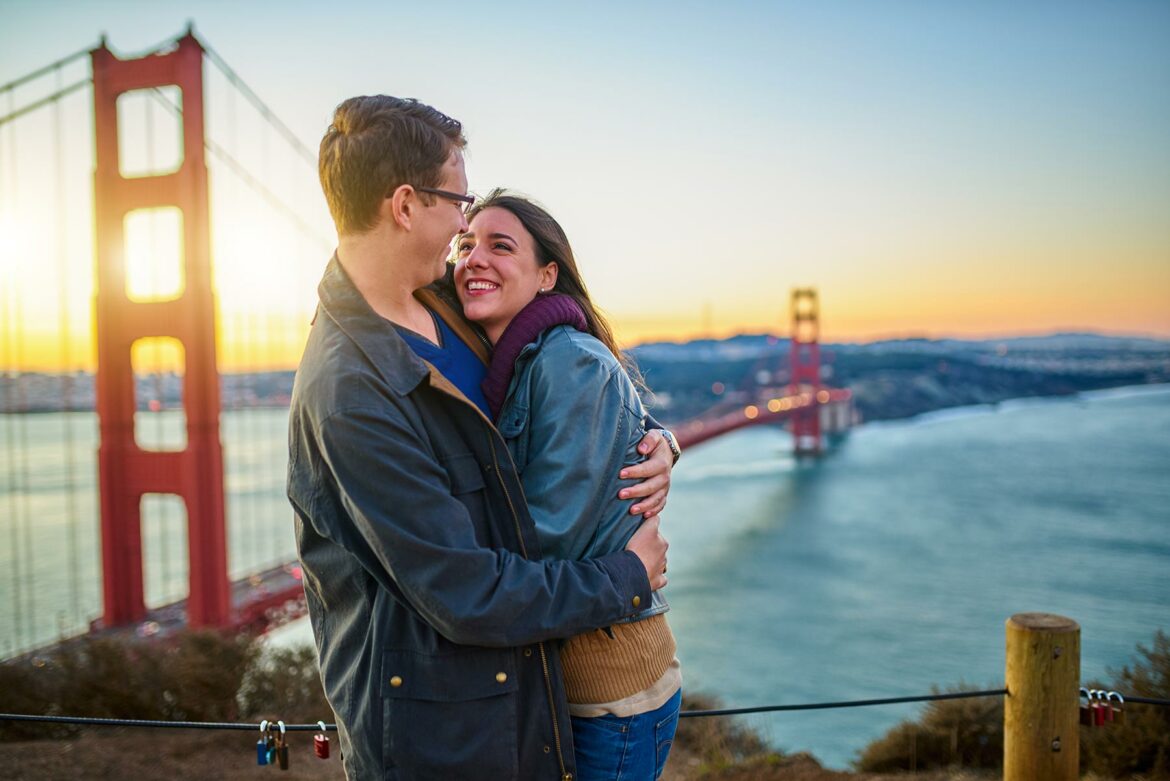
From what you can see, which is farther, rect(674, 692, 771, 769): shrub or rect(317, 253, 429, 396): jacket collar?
rect(674, 692, 771, 769): shrub

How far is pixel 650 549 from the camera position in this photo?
3.54 ft

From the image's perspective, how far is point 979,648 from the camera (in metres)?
17.0

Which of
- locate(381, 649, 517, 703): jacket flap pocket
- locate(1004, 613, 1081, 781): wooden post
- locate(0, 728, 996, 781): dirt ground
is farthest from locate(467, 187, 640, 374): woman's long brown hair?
locate(0, 728, 996, 781): dirt ground

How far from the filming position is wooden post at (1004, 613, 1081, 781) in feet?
6.06

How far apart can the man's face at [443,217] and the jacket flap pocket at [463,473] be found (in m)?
0.25

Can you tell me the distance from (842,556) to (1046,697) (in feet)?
84.9

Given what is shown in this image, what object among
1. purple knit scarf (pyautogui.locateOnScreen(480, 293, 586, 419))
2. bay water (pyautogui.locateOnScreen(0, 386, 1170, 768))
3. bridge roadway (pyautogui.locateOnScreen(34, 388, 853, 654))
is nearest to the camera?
purple knit scarf (pyautogui.locateOnScreen(480, 293, 586, 419))

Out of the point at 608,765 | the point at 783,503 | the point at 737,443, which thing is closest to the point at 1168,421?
the point at 737,443

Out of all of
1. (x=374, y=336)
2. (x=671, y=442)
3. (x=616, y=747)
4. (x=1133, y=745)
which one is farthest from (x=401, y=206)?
(x=1133, y=745)

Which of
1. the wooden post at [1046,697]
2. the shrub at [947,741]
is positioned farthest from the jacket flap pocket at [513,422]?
the shrub at [947,741]

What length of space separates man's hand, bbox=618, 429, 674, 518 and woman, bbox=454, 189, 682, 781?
0.04 ft

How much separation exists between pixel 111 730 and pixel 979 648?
16.8 metres

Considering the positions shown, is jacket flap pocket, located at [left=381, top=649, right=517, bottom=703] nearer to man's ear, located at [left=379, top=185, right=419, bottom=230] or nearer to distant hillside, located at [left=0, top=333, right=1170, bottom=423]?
man's ear, located at [left=379, top=185, right=419, bottom=230]

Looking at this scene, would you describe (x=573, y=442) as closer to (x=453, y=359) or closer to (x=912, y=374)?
(x=453, y=359)
